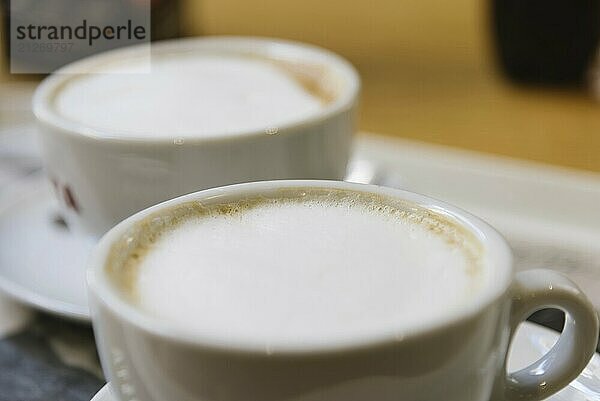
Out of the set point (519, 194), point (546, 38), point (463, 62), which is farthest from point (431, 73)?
point (519, 194)

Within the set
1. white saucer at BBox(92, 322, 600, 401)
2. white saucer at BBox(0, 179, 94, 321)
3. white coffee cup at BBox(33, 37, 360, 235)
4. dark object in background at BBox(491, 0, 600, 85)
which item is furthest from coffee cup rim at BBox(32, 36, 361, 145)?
dark object in background at BBox(491, 0, 600, 85)

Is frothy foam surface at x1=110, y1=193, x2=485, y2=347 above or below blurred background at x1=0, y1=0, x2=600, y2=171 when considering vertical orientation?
above

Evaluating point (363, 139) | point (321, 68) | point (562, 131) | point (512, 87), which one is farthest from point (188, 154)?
point (512, 87)

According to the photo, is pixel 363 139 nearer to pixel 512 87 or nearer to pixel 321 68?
pixel 321 68

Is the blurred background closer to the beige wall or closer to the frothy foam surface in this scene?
the beige wall

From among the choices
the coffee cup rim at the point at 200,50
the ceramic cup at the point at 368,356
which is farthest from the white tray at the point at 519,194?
the ceramic cup at the point at 368,356

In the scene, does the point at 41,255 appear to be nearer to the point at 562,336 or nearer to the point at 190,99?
the point at 190,99

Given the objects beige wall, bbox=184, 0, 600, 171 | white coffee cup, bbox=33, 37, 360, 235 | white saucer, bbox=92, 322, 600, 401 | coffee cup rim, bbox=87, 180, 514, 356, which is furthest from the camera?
beige wall, bbox=184, 0, 600, 171

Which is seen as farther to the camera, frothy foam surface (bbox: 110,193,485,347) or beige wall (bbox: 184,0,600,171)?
beige wall (bbox: 184,0,600,171)
